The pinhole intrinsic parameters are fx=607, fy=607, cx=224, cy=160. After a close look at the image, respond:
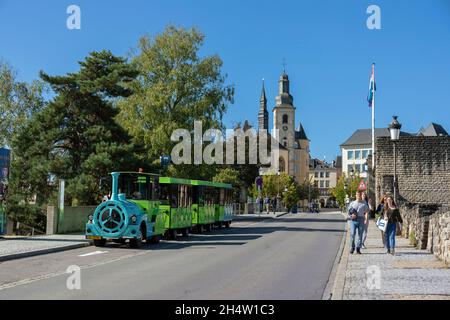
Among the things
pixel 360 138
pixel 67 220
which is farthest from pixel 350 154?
pixel 67 220

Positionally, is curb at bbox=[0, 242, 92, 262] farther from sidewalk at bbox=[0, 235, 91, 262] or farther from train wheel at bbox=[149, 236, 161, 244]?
train wheel at bbox=[149, 236, 161, 244]

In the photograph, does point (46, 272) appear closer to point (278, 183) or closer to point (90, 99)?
point (90, 99)

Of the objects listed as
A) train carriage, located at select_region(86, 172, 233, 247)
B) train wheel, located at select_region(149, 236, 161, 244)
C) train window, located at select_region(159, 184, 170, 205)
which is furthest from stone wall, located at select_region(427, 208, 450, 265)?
train window, located at select_region(159, 184, 170, 205)

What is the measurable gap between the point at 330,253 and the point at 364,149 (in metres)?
137

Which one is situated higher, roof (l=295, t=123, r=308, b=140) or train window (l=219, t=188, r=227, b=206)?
roof (l=295, t=123, r=308, b=140)

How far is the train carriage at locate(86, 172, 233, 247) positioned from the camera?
1978cm

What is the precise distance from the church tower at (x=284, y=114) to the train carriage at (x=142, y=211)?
139 meters

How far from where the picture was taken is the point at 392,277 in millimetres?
11859

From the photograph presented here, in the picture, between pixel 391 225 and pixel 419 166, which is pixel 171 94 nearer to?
pixel 419 166

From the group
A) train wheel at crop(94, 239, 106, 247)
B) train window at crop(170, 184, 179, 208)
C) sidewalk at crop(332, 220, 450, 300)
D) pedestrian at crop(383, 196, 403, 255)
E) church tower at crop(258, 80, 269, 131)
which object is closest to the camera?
sidewalk at crop(332, 220, 450, 300)

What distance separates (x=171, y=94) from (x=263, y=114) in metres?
131

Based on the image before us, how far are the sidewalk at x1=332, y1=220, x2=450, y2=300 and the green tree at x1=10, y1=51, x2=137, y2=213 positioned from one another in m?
16.4

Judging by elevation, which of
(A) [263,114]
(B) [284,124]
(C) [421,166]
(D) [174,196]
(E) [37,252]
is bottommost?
(E) [37,252]

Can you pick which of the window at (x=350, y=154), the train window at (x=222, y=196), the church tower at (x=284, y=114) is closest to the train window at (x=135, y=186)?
the train window at (x=222, y=196)
